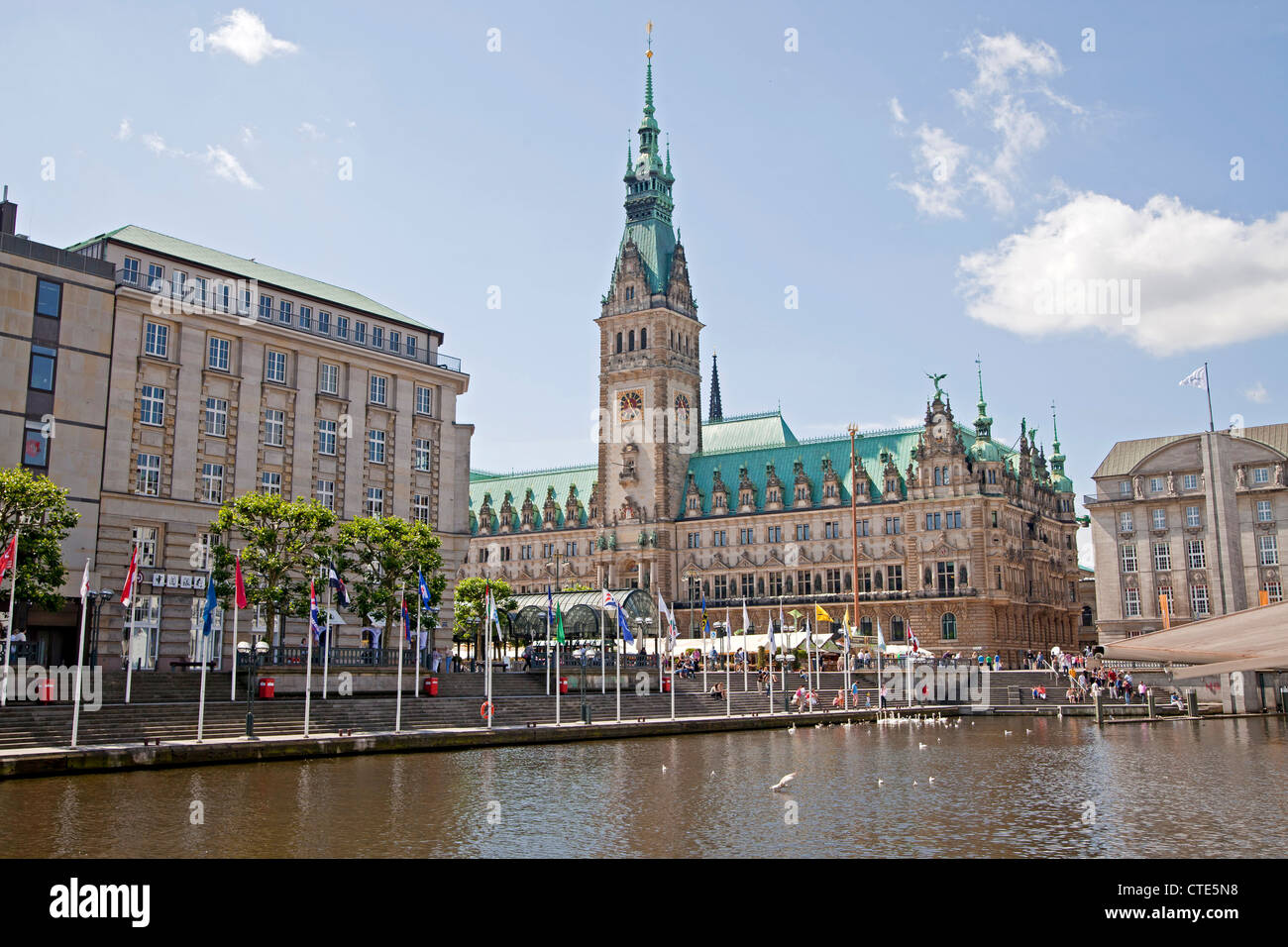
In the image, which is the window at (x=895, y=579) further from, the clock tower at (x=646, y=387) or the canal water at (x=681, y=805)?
the canal water at (x=681, y=805)

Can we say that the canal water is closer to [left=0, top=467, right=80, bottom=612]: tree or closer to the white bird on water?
the white bird on water

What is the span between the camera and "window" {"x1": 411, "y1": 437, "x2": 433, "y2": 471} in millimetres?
83875

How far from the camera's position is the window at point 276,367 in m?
76.1

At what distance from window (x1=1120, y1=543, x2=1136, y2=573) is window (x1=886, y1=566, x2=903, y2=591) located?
79.0ft

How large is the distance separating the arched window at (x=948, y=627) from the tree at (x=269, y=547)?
83.9 metres

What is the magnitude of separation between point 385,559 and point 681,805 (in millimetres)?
A: 39476

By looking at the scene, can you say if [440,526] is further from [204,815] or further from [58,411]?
[204,815]

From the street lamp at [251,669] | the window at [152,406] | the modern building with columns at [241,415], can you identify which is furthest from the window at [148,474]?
the street lamp at [251,669]

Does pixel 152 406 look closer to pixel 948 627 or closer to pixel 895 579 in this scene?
pixel 895 579

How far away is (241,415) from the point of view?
7375 cm

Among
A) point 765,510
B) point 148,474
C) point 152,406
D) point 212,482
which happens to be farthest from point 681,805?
point 765,510

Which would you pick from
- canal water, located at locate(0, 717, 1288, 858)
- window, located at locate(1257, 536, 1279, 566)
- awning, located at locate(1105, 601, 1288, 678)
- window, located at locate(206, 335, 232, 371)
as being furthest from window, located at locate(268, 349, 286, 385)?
window, located at locate(1257, 536, 1279, 566)

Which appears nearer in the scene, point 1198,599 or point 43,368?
point 43,368

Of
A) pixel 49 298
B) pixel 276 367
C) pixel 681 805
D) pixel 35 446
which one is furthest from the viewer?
pixel 276 367
